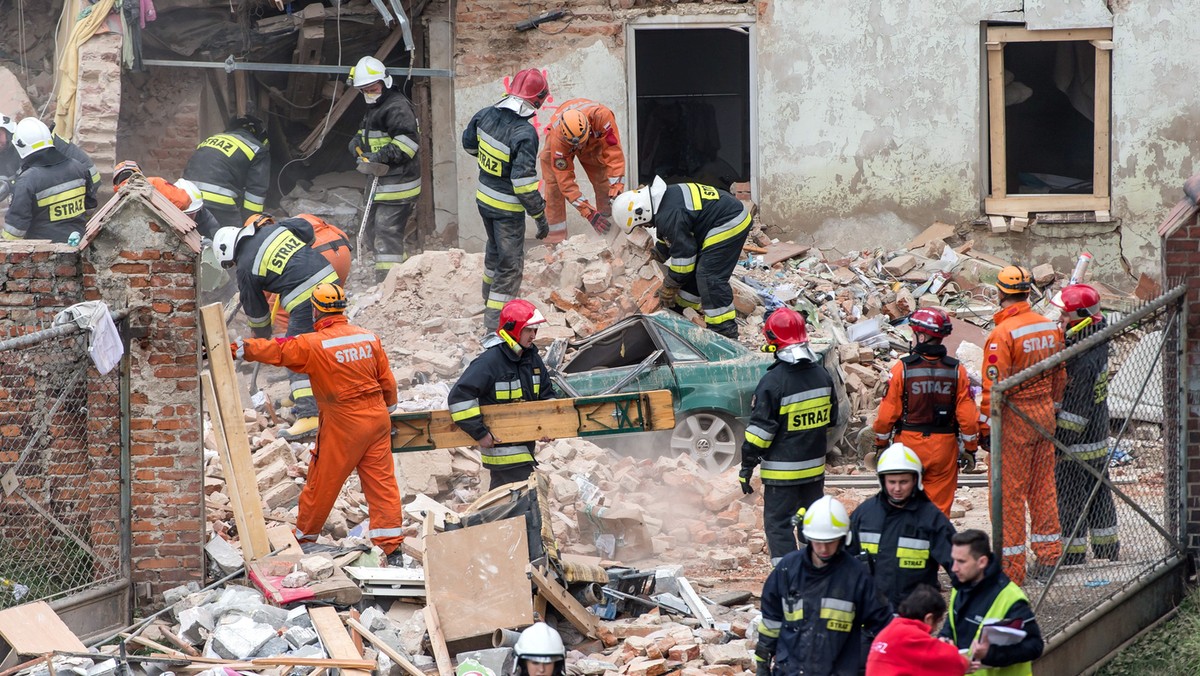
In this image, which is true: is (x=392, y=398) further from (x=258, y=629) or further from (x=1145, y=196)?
(x=1145, y=196)

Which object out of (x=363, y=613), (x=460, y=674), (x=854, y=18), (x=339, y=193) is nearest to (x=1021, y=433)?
(x=460, y=674)

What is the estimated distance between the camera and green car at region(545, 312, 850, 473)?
11.1 meters

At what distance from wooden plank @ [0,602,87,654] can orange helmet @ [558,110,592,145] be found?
23.9ft

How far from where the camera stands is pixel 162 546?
843 centimetres

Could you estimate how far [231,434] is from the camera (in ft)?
28.1

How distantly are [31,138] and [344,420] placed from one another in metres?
4.90

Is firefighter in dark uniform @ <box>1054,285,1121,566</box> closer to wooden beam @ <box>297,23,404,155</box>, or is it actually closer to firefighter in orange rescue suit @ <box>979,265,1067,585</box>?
firefighter in orange rescue suit @ <box>979,265,1067,585</box>

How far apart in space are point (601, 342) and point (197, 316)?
388 centimetres

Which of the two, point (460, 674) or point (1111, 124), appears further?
point (1111, 124)

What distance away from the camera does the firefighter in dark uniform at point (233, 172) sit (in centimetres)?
1390

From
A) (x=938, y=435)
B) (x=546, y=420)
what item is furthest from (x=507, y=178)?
(x=938, y=435)

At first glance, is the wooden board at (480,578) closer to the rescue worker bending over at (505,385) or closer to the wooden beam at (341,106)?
the rescue worker bending over at (505,385)

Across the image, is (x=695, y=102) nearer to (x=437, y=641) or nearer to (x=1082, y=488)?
(x=1082, y=488)

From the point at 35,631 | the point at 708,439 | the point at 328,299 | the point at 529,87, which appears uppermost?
the point at 529,87
